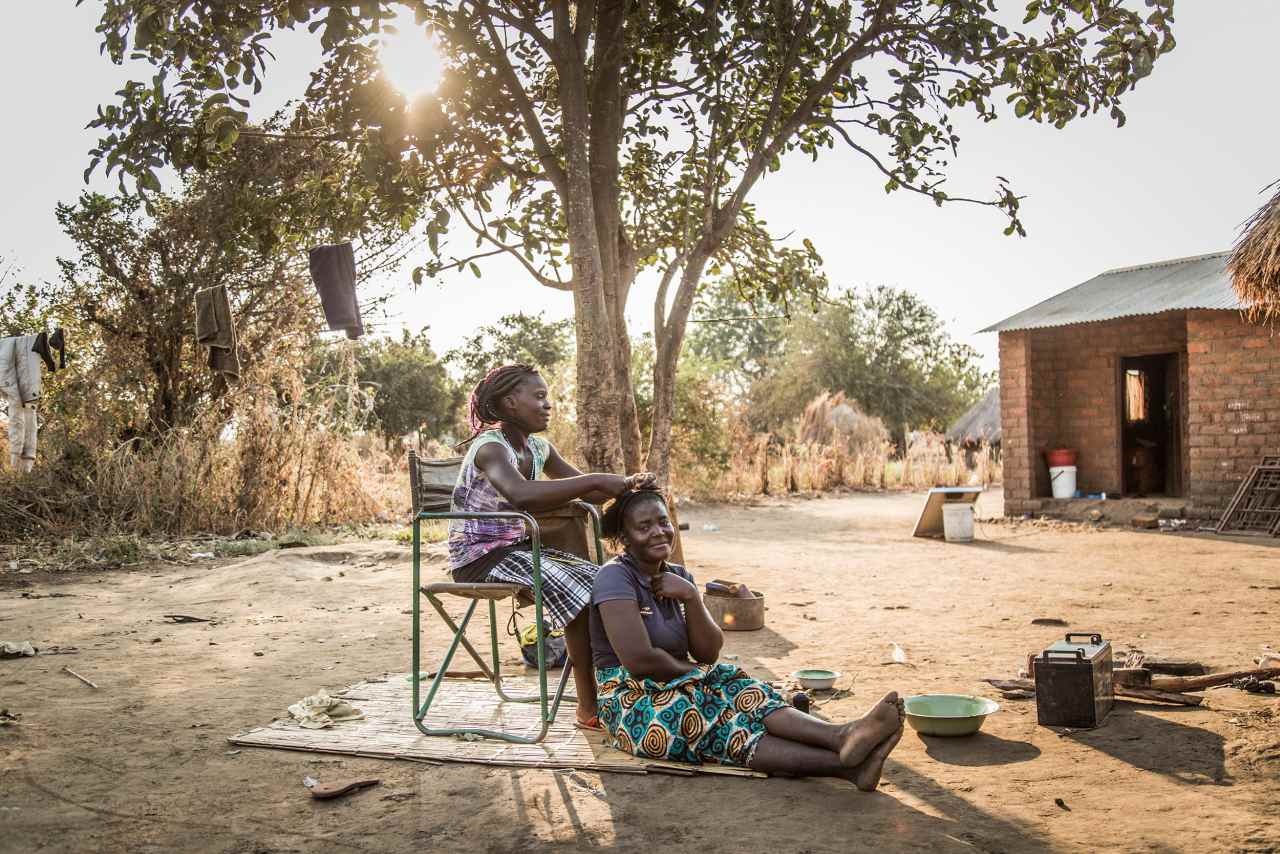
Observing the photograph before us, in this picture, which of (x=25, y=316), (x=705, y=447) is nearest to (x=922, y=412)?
(x=705, y=447)

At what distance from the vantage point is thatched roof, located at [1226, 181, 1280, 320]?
7.32m

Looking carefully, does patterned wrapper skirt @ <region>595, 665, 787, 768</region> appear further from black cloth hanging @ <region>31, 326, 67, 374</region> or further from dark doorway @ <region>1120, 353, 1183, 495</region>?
dark doorway @ <region>1120, 353, 1183, 495</region>

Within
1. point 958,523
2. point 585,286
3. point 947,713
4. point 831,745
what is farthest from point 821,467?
point 831,745

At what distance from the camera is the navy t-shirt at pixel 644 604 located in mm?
3498

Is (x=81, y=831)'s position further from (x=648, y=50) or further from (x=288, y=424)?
(x=288, y=424)

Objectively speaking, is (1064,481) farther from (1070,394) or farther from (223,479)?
(223,479)

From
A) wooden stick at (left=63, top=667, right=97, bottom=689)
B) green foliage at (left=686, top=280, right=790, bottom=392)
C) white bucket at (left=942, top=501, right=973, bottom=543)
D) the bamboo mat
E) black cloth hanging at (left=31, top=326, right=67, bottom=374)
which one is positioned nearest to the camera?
the bamboo mat

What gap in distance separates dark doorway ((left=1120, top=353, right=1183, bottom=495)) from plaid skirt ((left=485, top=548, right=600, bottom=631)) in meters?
13.3

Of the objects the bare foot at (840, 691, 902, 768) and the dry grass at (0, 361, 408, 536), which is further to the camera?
the dry grass at (0, 361, 408, 536)

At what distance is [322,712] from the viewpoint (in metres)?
4.26

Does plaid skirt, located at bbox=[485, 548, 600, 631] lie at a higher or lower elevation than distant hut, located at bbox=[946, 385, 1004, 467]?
lower

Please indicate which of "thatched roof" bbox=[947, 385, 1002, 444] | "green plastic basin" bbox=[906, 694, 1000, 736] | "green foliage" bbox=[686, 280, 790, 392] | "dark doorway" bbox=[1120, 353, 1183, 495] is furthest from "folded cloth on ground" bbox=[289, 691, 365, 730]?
"green foliage" bbox=[686, 280, 790, 392]

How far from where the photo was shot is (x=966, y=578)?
28.6 ft

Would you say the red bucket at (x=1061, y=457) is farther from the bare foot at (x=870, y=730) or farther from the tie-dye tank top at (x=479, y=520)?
the bare foot at (x=870, y=730)
